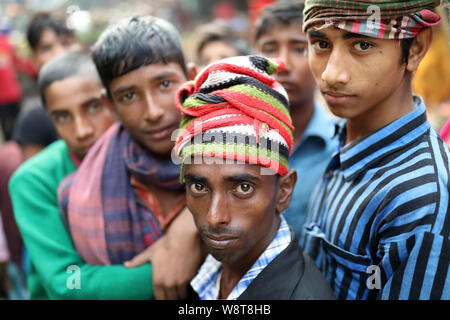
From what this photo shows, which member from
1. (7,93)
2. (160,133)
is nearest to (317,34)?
(160,133)

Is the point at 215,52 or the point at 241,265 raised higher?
the point at 215,52

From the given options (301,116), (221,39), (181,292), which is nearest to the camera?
(181,292)

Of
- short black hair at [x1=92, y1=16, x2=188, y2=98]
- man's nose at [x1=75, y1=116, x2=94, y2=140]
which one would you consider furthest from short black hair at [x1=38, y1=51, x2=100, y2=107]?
short black hair at [x1=92, y1=16, x2=188, y2=98]

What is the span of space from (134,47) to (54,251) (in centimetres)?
119

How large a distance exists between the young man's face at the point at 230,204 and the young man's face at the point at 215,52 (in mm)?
2606

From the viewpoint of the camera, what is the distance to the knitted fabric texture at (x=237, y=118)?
59.8 inches

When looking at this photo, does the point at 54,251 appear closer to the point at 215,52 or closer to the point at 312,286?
the point at 312,286

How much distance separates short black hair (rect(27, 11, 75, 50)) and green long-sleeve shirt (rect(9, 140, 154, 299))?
7.79 feet

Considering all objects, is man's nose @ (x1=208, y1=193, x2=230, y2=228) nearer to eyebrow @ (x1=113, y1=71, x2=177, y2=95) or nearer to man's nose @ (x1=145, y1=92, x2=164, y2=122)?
man's nose @ (x1=145, y1=92, x2=164, y2=122)

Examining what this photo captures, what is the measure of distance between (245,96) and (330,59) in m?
0.39

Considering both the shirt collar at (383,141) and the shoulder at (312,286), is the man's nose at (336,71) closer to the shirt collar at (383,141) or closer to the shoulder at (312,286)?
the shirt collar at (383,141)

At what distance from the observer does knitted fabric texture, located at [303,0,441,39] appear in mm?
1437

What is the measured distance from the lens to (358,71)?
1514 millimetres
